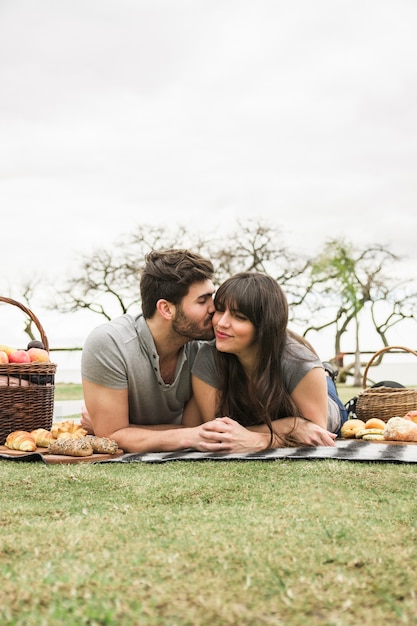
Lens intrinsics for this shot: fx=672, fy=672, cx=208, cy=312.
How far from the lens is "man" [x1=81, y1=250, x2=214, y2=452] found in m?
4.14

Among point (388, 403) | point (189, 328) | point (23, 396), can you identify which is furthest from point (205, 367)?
point (388, 403)

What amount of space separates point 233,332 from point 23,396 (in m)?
1.90

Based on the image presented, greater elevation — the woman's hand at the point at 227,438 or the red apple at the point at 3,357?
the red apple at the point at 3,357

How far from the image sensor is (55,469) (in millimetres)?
3736

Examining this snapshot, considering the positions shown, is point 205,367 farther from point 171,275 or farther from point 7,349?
point 7,349

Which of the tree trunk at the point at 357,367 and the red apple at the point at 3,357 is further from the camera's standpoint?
the tree trunk at the point at 357,367

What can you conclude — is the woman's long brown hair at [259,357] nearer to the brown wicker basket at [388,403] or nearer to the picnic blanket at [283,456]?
the picnic blanket at [283,456]

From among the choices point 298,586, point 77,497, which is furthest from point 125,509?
point 298,586

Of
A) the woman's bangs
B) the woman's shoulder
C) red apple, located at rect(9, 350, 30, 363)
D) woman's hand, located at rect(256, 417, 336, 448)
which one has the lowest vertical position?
woman's hand, located at rect(256, 417, 336, 448)

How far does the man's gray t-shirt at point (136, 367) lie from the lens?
4137 mm

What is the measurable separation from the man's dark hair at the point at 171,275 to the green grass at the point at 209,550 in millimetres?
1222

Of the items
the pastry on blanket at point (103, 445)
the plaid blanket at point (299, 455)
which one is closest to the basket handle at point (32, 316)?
the pastry on blanket at point (103, 445)

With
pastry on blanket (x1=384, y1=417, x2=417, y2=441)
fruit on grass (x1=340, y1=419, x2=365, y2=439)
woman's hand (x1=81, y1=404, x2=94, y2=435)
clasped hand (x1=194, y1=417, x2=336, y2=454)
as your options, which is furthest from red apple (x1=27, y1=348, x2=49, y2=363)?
pastry on blanket (x1=384, y1=417, x2=417, y2=441)

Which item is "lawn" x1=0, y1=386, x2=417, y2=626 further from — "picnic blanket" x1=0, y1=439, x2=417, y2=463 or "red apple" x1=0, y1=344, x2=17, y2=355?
"red apple" x1=0, y1=344, x2=17, y2=355
